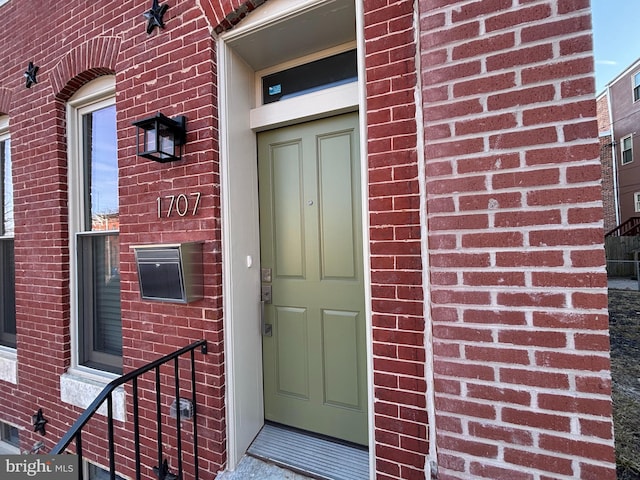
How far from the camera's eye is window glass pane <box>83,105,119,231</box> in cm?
268

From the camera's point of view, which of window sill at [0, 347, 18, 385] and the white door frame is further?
window sill at [0, 347, 18, 385]

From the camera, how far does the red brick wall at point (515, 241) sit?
3.58ft

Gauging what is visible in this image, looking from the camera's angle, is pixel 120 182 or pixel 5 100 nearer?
pixel 120 182

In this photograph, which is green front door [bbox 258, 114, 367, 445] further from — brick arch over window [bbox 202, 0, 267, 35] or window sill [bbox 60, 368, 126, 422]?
window sill [bbox 60, 368, 126, 422]

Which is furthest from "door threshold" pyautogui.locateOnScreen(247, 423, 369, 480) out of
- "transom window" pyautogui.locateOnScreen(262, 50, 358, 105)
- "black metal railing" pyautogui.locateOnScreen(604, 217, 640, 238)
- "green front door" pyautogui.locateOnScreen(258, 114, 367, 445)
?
"black metal railing" pyautogui.locateOnScreen(604, 217, 640, 238)

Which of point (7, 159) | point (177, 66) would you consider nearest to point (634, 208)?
point (177, 66)

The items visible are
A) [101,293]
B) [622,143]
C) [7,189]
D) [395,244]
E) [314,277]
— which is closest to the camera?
[395,244]

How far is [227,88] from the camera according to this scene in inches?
81.3

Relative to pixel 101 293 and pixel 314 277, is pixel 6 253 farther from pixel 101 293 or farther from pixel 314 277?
pixel 314 277

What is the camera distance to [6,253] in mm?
3469

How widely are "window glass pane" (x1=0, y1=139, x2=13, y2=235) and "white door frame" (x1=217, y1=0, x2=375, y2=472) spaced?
9.71 feet

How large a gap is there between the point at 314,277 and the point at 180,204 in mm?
994

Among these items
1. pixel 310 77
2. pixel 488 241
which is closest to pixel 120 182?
pixel 310 77

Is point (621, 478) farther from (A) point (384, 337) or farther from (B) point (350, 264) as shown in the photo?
(B) point (350, 264)
